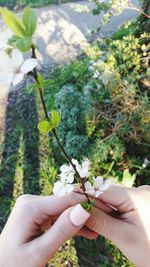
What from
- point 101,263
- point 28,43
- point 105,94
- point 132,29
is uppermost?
point 28,43

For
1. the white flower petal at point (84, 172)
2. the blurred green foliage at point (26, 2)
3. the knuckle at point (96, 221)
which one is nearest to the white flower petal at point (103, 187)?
the white flower petal at point (84, 172)

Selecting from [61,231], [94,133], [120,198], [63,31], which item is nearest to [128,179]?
[94,133]

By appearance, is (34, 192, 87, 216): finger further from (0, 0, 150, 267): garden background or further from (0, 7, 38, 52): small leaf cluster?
(0, 0, 150, 267): garden background

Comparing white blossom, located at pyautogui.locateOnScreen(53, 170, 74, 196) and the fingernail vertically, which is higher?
white blossom, located at pyautogui.locateOnScreen(53, 170, 74, 196)

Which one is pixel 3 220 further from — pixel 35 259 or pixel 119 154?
pixel 35 259

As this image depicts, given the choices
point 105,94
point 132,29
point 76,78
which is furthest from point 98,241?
point 132,29

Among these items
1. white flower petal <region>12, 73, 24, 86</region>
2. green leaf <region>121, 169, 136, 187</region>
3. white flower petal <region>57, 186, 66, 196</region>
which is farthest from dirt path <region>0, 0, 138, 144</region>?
white flower petal <region>12, 73, 24, 86</region>

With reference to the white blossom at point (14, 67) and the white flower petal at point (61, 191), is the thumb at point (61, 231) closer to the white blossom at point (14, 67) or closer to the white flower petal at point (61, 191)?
the white flower petal at point (61, 191)
